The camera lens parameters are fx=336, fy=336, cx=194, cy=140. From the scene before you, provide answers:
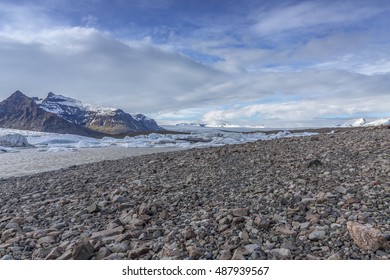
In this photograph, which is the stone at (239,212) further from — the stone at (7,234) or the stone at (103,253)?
the stone at (7,234)

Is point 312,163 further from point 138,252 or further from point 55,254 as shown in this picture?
point 55,254

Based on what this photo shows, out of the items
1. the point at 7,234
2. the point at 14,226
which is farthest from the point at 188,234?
the point at 14,226

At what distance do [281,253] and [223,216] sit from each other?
1455mm

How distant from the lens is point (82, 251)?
4.16m

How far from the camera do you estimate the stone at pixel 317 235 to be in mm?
4008

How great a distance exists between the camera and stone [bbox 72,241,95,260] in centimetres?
411

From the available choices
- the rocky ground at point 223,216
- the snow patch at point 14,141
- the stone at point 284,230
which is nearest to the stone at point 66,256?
the rocky ground at point 223,216

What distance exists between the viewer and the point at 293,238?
163 inches

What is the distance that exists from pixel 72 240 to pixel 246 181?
4.16 meters

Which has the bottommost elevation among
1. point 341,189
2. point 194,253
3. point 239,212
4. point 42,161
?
point 42,161

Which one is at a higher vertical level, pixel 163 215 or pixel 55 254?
pixel 163 215

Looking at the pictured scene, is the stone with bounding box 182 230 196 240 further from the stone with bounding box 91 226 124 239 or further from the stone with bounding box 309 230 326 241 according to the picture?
the stone with bounding box 309 230 326 241

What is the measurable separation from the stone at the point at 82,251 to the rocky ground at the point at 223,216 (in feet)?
0.04
